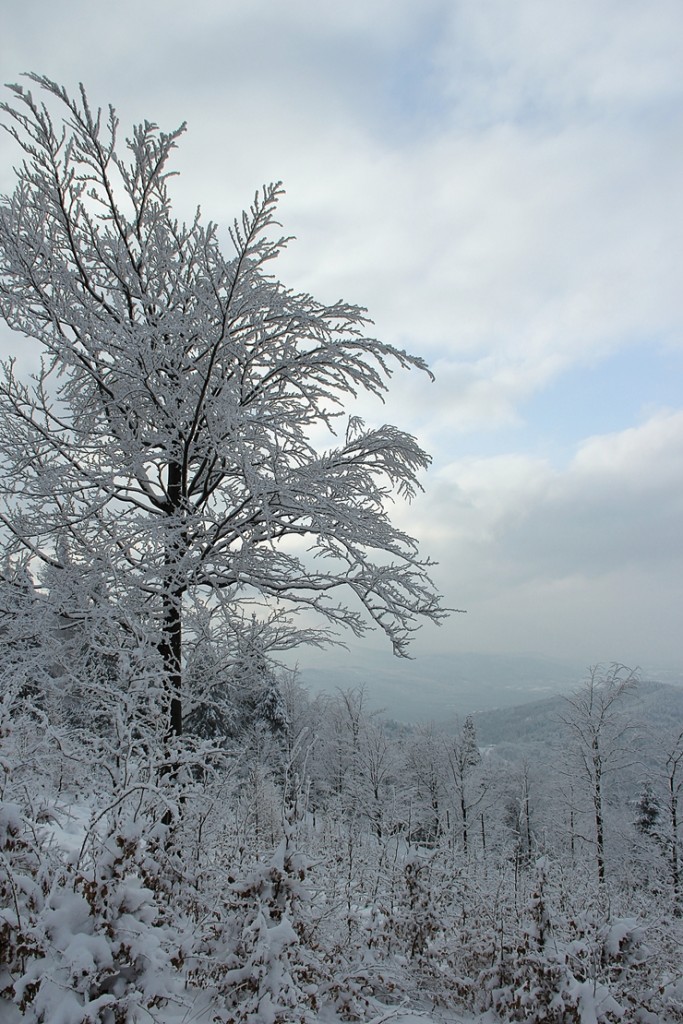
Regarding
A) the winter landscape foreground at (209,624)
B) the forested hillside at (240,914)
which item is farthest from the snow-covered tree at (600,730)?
the winter landscape foreground at (209,624)

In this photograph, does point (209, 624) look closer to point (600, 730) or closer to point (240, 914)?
point (240, 914)

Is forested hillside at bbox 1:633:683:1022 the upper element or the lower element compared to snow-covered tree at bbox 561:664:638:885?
upper

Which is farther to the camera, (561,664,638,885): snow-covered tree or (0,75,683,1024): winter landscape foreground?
(561,664,638,885): snow-covered tree

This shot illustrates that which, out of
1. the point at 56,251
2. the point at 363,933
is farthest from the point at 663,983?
the point at 56,251

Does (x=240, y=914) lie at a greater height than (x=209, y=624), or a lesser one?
lesser

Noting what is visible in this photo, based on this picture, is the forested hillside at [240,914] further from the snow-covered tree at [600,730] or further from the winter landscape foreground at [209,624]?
the snow-covered tree at [600,730]

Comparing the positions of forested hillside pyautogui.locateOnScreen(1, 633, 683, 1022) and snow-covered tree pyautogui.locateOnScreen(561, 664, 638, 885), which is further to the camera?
snow-covered tree pyautogui.locateOnScreen(561, 664, 638, 885)

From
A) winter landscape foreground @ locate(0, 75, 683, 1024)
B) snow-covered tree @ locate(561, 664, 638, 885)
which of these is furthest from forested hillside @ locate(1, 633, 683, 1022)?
snow-covered tree @ locate(561, 664, 638, 885)

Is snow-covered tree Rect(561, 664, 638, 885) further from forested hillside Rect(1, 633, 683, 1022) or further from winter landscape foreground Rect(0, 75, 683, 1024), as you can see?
winter landscape foreground Rect(0, 75, 683, 1024)

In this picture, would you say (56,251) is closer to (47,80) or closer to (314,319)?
(47,80)

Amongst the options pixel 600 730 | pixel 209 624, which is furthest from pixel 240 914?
pixel 600 730

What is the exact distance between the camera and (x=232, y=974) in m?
2.84

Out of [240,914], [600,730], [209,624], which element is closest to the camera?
[240,914]

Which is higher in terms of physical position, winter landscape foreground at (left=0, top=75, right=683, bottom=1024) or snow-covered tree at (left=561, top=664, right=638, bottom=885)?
winter landscape foreground at (left=0, top=75, right=683, bottom=1024)
